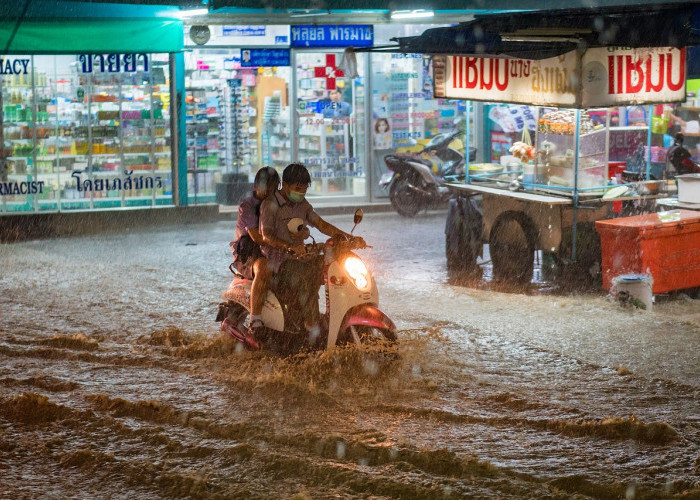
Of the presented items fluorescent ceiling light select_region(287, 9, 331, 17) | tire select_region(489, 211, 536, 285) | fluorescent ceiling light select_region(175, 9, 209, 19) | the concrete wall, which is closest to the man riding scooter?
tire select_region(489, 211, 536, 285)

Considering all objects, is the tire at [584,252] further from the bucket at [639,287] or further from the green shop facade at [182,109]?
the green shop facade at [182,109]

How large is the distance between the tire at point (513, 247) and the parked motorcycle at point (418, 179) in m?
5.33

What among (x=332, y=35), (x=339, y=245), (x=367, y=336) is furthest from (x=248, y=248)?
(x=332, y=35)

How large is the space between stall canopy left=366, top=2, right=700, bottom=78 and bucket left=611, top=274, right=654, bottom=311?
7.84ft

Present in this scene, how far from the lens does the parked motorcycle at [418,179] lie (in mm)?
17031

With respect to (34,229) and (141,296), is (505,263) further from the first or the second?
(34,229)

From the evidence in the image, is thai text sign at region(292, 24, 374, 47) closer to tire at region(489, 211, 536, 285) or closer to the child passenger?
tire at region(489, 211, 536, 285)

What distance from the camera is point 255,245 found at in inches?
311

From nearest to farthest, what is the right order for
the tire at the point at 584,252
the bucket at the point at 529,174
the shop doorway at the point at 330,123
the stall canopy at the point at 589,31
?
1. the stall canopy at the point at 589,31
2. the tire at the point at 584,252
3. the bucket at the point at 529,174
4. the shop doorway at the point at 330,123

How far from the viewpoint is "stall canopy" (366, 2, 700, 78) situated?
397 inches

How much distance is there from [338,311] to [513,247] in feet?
15.0

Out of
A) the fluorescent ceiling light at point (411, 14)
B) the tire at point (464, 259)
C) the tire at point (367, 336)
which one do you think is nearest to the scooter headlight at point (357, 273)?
the tire at point (367, 336)

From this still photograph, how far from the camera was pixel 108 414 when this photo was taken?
6828 millimetres

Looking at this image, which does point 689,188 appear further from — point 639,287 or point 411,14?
point 411,14
